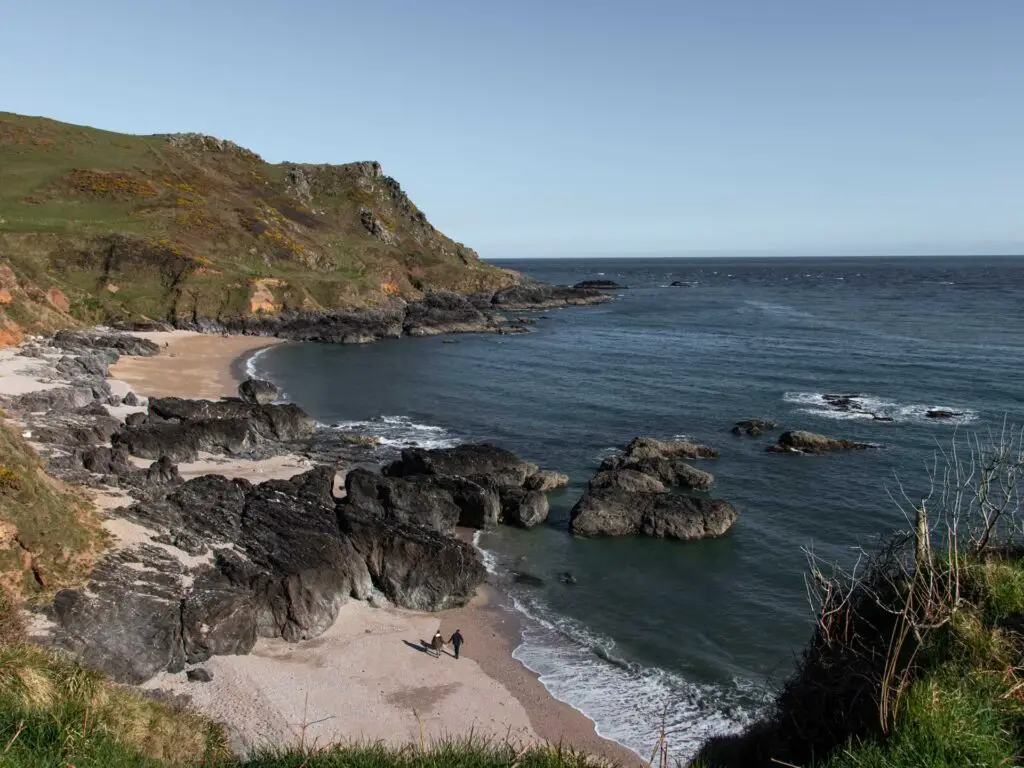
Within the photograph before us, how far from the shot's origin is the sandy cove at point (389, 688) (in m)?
20.7

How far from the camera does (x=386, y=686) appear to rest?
23.1 m

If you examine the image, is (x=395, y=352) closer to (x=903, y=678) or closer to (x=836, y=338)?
(x=836, y=338)

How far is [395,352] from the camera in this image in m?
90.2

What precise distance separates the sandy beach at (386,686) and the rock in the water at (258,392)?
2953cm

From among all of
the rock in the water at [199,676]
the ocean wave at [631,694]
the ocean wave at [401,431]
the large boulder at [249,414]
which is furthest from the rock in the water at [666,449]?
the rock in the water at [199,676]

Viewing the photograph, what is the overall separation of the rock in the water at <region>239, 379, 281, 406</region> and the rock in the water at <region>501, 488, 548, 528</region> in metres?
27.6

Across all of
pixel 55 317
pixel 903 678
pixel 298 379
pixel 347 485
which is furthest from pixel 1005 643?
pixel 55 317

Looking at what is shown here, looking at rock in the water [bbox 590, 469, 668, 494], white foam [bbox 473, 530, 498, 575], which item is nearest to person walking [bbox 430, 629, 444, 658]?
white foam [bbox 473, 530, 498, 575]

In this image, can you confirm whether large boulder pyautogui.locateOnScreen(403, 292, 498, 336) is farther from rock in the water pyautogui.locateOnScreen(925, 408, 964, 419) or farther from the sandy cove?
the sandy cove

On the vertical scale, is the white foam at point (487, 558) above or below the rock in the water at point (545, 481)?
below

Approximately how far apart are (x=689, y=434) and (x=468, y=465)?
18742mm

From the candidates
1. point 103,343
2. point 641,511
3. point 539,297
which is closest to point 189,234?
point 103,343

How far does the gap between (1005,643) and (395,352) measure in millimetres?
81927

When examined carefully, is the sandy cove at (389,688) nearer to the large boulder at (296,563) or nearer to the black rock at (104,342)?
the large boulder at (296,563)
